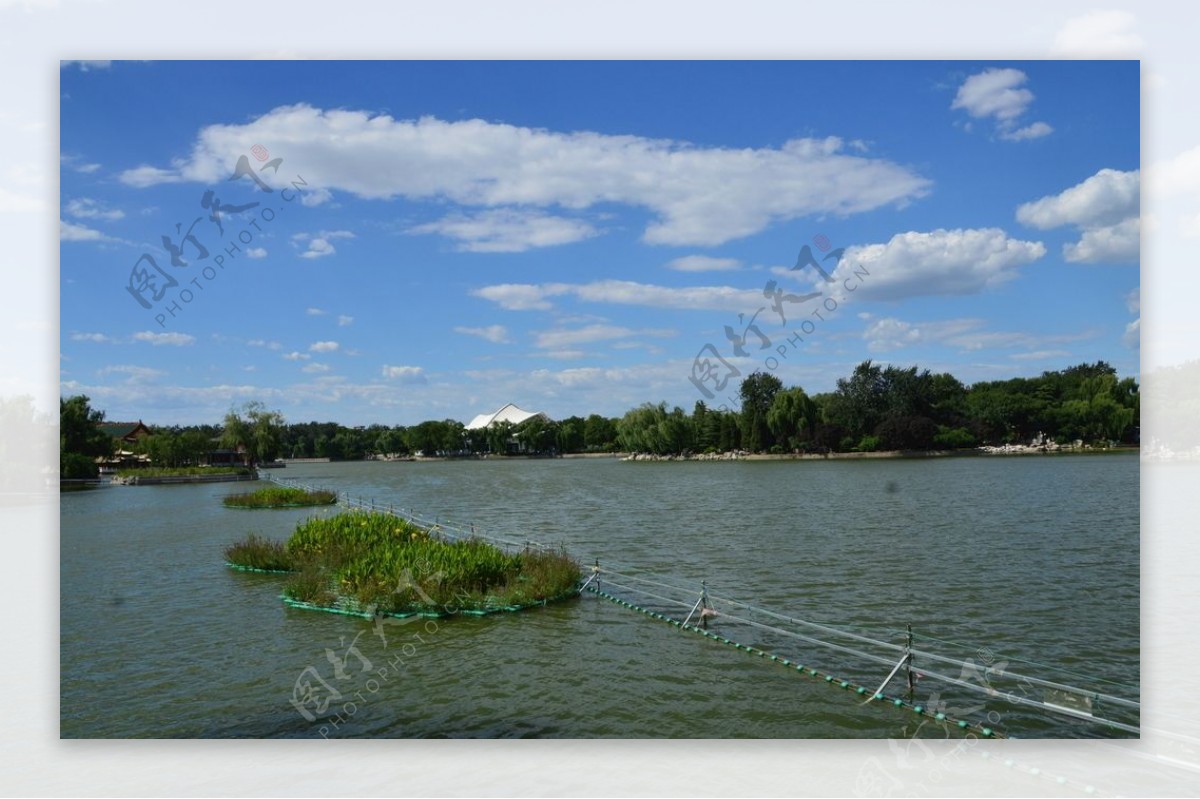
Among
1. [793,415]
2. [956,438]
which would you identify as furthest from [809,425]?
[956,438]

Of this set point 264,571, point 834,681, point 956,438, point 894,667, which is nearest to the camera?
point 894,667

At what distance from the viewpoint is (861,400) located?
67250mm

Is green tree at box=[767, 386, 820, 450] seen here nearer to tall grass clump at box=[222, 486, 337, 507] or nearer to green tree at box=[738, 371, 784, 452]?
green tree at box=[738, 371, 784, 452]

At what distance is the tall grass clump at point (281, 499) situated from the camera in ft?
112

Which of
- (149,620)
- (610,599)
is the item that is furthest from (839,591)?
(149,620)

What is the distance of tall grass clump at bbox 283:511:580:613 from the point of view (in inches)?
485

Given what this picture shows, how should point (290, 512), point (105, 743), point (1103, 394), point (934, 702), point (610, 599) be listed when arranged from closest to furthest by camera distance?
point (105, 743) → point (934, 702) → point (610, 599) → point (1103, 394) → point (290, 512)

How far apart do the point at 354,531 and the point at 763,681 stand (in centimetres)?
1054

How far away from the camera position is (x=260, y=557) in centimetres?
1667

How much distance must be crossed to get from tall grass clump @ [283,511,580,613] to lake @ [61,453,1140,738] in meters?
0.39

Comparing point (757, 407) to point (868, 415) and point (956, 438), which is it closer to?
point (868, 415)

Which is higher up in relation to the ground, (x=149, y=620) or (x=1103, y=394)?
(x=1103, y=394)

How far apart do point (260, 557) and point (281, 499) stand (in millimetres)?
19583

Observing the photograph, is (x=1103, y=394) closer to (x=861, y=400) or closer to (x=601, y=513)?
(x=601, y=513)
